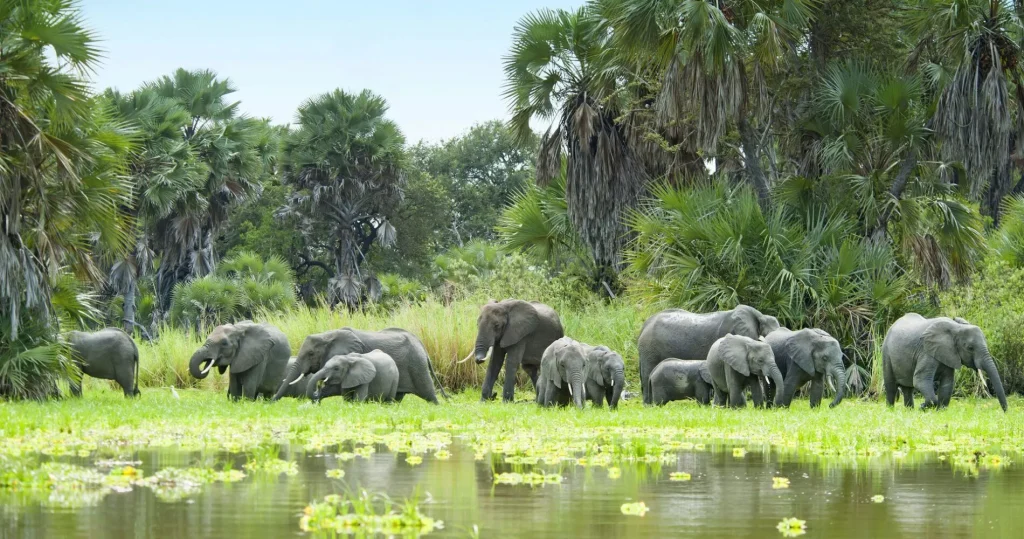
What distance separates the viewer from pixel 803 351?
1606 cm

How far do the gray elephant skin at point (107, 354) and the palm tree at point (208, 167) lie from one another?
2190cm

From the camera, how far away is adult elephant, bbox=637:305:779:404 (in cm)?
1766

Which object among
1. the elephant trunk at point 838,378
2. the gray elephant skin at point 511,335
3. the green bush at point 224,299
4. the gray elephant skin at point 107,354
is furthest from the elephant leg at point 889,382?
the green bush at point 224,299

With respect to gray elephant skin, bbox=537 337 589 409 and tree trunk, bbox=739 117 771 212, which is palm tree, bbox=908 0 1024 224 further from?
gray elephant skin, bbox=537 337 589 409

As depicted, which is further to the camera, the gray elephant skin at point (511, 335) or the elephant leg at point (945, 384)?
the gray elephant skin at point (511, 335)

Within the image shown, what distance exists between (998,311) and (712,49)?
6024 mm

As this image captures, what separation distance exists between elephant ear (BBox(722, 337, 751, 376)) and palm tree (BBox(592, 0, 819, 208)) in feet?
23.7

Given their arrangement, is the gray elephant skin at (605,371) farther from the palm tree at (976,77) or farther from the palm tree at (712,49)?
the palm tree at (976,77)

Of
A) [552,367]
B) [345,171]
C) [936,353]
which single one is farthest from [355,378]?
[345,171]

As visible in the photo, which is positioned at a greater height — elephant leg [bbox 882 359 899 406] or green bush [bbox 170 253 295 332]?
green bush [bbox 170 253 295 332]

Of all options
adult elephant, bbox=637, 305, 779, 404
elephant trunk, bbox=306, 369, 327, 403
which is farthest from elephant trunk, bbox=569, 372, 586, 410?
elephant trunk, bbox=306, 369, 327, 403

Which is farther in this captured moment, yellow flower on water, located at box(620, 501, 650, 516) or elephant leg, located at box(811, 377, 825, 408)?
elephant leg, located at box(811, 377, 825, 408)

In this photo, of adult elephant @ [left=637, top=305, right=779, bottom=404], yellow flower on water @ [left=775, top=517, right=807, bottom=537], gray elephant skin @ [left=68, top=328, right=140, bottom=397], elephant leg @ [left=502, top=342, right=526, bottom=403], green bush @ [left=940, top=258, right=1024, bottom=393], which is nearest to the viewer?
yellow flower on water @ [left=775, top=517, right=807, bottom=537]

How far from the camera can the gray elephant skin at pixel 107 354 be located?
18031 millimetres
